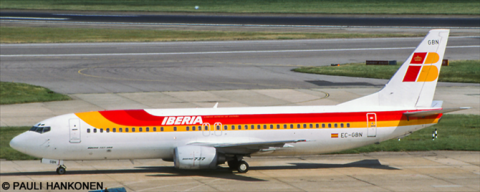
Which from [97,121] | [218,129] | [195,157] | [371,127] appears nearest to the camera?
[195,157]

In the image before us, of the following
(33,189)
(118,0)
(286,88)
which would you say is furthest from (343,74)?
(118,0)

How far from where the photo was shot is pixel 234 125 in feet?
92.4

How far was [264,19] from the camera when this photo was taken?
114 metres

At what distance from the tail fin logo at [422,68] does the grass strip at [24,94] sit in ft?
97.2

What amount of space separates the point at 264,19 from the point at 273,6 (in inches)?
1063

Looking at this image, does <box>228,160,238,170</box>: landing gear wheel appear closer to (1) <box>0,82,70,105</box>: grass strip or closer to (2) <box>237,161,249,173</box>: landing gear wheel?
(2) <box>237,161,249,173</box>: landing gear wheel

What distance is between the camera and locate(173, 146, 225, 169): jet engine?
89.1 ft

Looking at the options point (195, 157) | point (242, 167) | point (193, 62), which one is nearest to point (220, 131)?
point (195, 157)

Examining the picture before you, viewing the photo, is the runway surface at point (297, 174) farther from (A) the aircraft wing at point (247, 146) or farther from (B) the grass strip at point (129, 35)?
(B) the grass strip at point (129, 35)

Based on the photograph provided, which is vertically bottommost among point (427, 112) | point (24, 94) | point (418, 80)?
point (427, 112)

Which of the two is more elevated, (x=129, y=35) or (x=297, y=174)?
(x=129, y=35)

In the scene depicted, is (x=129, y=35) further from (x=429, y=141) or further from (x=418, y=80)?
(x=418, y=80)

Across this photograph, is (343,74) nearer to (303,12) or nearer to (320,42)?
(320,42)

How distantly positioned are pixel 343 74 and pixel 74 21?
64808 mm
